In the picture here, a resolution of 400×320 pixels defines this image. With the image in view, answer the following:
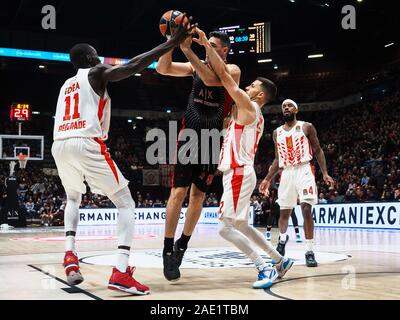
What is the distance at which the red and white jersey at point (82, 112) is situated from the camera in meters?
3.84

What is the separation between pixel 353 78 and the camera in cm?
2475

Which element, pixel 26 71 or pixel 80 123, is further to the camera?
pixel 26 71

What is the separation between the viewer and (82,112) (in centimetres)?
385

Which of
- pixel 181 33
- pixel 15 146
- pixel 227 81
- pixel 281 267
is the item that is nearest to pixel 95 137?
pixel 181 33

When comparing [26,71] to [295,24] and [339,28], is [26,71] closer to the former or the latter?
[295,24]

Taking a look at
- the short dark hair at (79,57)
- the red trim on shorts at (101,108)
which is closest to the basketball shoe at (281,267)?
the red trim on shorts at (101,108)

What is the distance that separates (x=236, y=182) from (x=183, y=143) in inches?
27.4

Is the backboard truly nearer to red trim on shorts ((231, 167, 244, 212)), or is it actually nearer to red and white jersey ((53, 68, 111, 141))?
red and white jersey ((53, 68, 111, 141))

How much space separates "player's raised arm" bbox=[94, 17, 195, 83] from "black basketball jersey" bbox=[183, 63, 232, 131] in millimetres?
887

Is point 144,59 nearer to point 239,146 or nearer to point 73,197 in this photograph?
point 239,146

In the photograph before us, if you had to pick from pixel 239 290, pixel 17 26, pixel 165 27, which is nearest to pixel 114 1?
pixel 17 26

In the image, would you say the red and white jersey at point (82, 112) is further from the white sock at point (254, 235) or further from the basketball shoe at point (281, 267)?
the basketball shoe at point (281, 267)

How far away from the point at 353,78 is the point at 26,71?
16.6 meters
